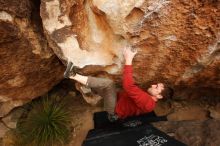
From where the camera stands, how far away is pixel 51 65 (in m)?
6.95

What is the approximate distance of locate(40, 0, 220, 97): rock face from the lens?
5145 mm

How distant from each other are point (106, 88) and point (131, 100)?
0.40 m

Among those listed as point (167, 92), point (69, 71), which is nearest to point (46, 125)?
point (69, 71)

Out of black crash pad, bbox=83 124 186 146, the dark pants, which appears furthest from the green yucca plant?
the dark pants

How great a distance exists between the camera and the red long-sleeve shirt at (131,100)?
16.9 ft

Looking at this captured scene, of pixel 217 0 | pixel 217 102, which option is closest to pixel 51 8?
pixel 217 0

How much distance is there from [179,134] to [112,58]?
1607 mm

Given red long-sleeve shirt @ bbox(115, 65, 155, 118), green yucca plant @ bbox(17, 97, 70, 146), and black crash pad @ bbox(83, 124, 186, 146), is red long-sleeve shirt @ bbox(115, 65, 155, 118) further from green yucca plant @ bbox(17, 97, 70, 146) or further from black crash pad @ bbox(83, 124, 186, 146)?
green yucca plant @ bbox(17, 97, 70, 146)

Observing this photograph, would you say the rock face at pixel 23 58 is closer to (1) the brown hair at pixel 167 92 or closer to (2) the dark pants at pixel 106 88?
(2) the dark pants at pixel 106 88

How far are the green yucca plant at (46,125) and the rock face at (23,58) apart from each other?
0.33m

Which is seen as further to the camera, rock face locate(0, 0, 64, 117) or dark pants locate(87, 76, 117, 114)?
rock face locate(0, 0, 64, 117)

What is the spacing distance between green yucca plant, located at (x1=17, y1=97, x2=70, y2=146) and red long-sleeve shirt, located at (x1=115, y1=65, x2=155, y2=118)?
73.4 inches

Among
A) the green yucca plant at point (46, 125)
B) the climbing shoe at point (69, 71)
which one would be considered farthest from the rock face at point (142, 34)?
the green yucca plant at point (46, 125)

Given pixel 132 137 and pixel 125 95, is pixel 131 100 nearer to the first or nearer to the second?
pixel 125 95
